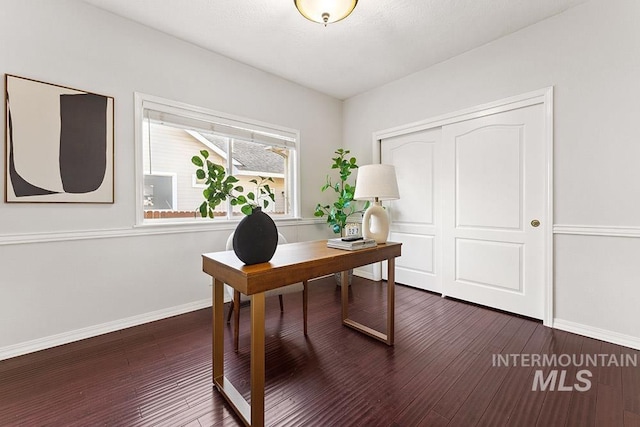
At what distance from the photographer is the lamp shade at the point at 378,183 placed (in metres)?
1.99

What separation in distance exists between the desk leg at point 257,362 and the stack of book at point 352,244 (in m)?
0.74

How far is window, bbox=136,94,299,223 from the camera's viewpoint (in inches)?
101

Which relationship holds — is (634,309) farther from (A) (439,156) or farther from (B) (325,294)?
(B) (325,294)

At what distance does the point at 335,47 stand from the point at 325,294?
9.08 feet

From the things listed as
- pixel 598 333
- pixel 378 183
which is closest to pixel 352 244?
pixel 378 183

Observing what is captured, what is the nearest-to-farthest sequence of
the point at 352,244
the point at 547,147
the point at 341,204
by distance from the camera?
the point at 352,244
the point at 547,147
the point at 341,204

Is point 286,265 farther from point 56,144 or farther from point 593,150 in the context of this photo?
point 593,150

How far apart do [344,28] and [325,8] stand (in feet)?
2.32

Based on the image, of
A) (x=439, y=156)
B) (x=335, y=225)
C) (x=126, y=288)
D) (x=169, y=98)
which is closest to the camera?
(x=126, y=288)

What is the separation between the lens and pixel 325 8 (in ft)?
6.18

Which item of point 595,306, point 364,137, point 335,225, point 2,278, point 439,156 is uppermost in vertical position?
point 364,137

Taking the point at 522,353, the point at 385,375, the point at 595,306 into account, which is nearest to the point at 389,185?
the point at 385,375

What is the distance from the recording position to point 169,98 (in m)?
2.62

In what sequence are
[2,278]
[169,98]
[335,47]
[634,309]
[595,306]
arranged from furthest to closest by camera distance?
1. [335,47]
2. [169,98]
3. [595,306]
4. [634,309]
5. [2,278]
